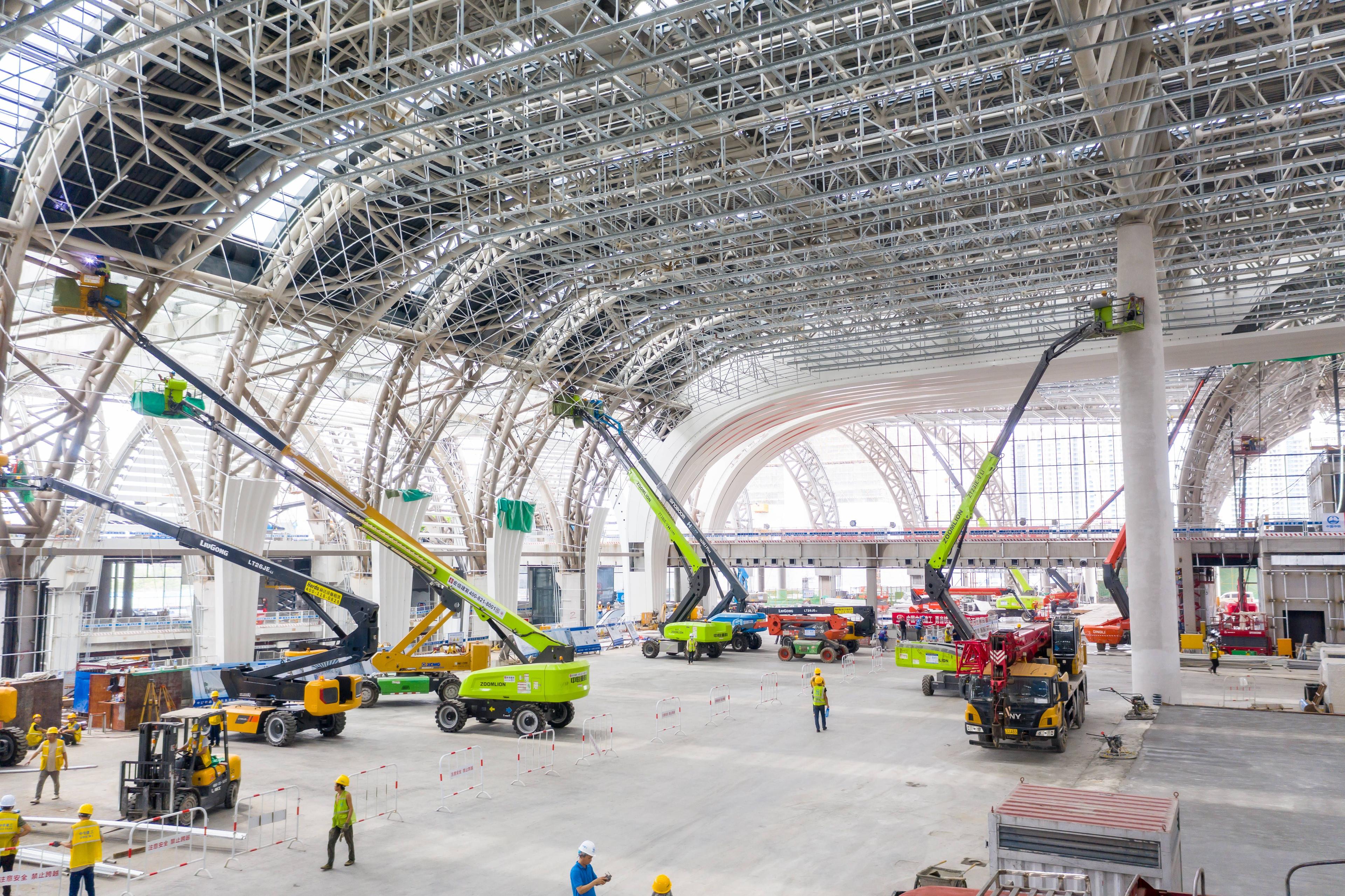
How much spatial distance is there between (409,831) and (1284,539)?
147 feet

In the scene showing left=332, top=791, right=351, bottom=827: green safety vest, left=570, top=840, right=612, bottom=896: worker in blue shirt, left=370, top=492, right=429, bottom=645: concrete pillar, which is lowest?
left=332, top=791, right=351, bottom=827: green safety vest

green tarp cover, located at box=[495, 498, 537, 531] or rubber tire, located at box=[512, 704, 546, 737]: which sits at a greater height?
green tarp cover, located at box=[495, 498, 537, 531]

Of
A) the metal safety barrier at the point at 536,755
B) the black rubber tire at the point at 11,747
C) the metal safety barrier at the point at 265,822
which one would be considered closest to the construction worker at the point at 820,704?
the metal safety barrier at the point at 536,755

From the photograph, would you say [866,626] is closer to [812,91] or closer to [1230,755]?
[1230,755]

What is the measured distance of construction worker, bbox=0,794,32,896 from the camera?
11.2 metres

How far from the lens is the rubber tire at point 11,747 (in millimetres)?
18906

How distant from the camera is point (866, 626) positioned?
42.3 meters

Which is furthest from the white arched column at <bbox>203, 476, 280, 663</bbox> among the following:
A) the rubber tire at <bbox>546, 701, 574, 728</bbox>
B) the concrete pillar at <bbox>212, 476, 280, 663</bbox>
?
the rubber tire at <bbox>546, 701, 574, 728</bbox>

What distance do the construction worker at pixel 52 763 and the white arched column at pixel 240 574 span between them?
12540 millimetres

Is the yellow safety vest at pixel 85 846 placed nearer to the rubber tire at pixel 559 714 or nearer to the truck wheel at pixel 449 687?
the rubber tire at pixel 559 714

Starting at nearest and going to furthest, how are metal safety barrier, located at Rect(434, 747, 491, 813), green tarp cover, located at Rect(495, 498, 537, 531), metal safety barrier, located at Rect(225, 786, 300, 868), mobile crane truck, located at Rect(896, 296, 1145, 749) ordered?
metal safety barrier, located at Rect(225, 786, 300, 868), metal safety barrier, located at Rect(434, 747, 491, 813), mobile crane truck, located at Rect(896, 296, 1145, 749), green tarp cover, located at Rect(495, 498, 537, 531)

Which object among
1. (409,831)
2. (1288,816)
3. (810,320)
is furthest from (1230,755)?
(810,320)

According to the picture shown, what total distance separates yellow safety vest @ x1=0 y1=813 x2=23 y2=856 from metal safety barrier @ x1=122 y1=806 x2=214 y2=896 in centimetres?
137

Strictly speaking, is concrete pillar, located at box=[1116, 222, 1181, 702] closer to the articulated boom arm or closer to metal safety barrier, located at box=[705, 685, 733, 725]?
metal safety barrier, located at box=[705, 685, 733, 725]
